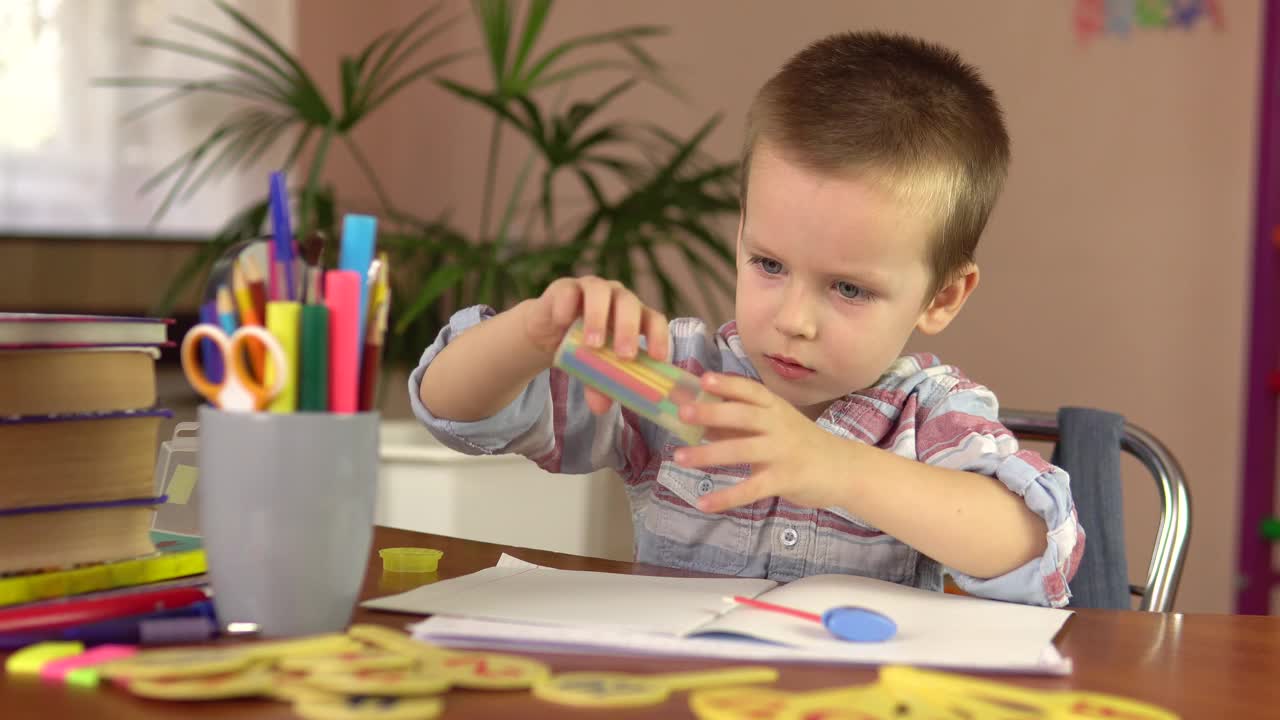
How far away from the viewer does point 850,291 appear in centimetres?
90

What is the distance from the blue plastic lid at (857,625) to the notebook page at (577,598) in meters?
0.06

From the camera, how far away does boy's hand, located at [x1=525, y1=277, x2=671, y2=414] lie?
2.17ft

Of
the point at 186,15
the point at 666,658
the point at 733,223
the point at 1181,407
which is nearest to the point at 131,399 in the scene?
the point at 666,658

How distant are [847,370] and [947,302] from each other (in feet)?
0.47

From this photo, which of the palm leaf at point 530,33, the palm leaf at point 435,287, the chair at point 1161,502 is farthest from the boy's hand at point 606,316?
the palm leaf at point 530,33

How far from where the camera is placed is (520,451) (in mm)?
962

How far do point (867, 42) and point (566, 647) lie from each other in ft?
1.84

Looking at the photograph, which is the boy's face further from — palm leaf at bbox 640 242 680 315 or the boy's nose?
palm leaf at bbox 640 242 680 315

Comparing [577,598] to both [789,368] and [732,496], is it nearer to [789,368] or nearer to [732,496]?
[732,496]

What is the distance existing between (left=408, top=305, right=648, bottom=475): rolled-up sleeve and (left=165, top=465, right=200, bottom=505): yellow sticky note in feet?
→ 0.55

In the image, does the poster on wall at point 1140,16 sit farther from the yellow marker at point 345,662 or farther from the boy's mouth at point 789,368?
the yellow marker at point 345,662

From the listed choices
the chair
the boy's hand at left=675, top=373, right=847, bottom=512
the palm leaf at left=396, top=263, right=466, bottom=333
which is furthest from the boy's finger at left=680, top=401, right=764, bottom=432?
the palm leaf at left=396, top=263, right=466, bottom=333

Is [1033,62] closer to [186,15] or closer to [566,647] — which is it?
[186,15]

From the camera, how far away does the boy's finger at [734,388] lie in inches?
25.8
